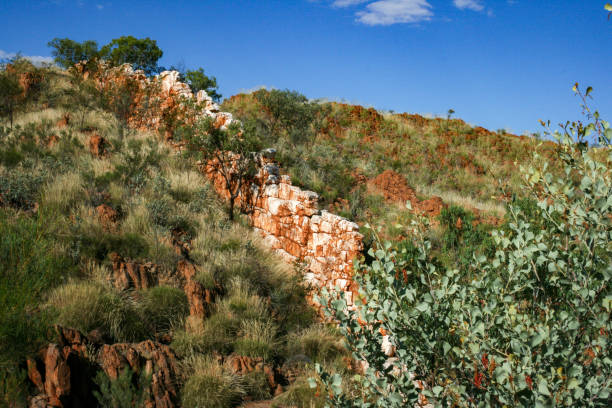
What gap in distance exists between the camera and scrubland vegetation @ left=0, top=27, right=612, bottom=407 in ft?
7.48

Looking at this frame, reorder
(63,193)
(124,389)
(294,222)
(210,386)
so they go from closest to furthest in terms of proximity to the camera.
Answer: (124,389), (210,386), (63,193), (294,222)

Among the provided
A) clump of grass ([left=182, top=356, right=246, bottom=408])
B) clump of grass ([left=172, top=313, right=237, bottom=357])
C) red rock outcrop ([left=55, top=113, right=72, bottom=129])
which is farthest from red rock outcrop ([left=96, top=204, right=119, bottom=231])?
red rock outcrop ([left=55, top=113, right=72, bottom=129])

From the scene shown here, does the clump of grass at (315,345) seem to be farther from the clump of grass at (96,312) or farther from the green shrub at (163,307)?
the clump of grass at (96,312)

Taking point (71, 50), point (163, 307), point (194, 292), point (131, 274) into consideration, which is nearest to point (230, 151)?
point (131, 274)

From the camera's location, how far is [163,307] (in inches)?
202

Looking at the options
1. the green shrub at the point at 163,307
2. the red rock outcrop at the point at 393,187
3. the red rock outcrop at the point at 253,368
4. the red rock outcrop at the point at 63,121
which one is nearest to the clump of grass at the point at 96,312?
the green shrub at the point at 163,307

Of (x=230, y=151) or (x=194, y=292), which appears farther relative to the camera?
(x=230, y=151)

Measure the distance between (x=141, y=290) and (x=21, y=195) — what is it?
3.23 m

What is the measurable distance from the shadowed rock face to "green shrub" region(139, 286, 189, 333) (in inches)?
28.9

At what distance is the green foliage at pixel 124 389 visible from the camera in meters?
→ 3.40

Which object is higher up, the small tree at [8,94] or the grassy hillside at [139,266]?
the small tree at [8,94]

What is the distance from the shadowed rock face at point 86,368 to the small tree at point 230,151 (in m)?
4.92

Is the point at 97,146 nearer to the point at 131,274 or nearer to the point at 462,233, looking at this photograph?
the point at 131,274

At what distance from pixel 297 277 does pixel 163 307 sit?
2989mm
